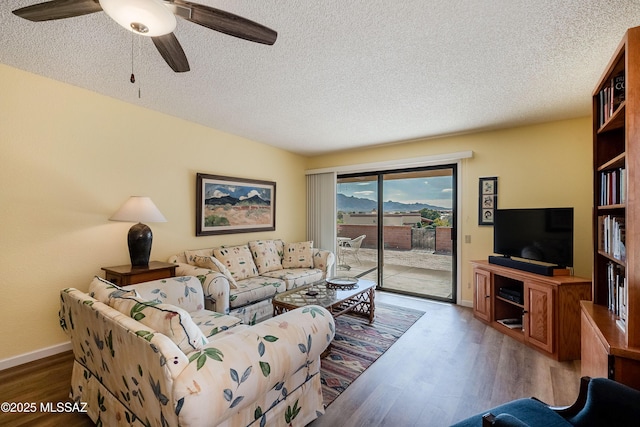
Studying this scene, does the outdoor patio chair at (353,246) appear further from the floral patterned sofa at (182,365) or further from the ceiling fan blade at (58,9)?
the ceiling fan blade at (58,9)

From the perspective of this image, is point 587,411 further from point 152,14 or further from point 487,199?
point 487,199

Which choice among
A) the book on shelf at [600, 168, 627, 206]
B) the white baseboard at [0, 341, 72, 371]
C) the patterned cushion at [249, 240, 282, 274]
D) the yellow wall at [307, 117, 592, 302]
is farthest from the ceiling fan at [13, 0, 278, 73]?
the yellow wall at [307, 117, 592, 302]

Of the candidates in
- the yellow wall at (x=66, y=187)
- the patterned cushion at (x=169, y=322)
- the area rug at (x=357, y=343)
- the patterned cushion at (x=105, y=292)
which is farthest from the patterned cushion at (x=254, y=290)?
the patterned cushion at (x=169, y=322)

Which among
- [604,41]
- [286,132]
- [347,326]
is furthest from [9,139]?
[604,41]

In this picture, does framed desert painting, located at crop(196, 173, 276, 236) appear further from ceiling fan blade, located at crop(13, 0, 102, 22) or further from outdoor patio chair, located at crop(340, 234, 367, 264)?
ceiling fan blade, located at crop(13, 0, 102, 22)

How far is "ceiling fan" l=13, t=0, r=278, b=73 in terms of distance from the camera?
1.18 meters

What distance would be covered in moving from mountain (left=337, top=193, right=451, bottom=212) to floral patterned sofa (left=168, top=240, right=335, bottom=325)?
1.22 m

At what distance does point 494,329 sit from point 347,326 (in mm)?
1667

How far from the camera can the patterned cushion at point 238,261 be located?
11.5 feet

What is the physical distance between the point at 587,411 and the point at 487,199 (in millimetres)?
3116

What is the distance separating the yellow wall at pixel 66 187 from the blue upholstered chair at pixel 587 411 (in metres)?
3.33

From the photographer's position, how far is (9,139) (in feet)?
7.49

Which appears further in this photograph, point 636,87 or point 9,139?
point 9,139

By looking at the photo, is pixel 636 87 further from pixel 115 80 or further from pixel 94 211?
pixel 94 211
